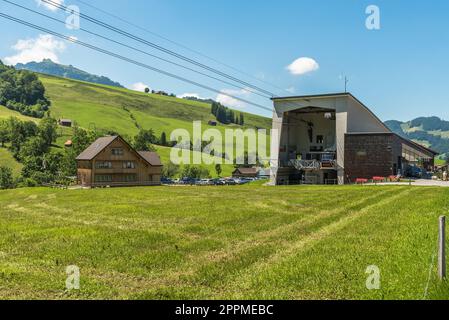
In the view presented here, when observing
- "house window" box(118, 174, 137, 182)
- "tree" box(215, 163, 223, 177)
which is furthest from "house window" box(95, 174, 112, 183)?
"tree" box(215, 163, 223, 177)

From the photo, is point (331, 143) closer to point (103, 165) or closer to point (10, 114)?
point (103, 165)

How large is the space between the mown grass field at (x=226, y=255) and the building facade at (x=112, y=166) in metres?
56.2

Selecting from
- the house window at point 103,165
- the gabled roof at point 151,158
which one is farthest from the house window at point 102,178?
the gabled roof at point 151,158

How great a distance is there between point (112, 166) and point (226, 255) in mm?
69897

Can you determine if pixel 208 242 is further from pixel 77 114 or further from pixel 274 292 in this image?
pixel 77 114

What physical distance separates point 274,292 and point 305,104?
171 feet

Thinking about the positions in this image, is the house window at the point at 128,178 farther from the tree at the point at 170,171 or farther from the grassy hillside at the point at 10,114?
the grassy hillside at the point at 10,114

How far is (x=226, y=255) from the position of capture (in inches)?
504

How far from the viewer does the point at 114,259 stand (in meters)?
12.2

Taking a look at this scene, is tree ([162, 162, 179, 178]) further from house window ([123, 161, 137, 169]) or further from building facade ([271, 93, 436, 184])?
building facade ([271, 93, 436, 184])

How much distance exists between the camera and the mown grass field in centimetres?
909

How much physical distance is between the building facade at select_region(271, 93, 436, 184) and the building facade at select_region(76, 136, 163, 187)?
119ft

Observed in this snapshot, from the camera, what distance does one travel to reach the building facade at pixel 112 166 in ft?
247
